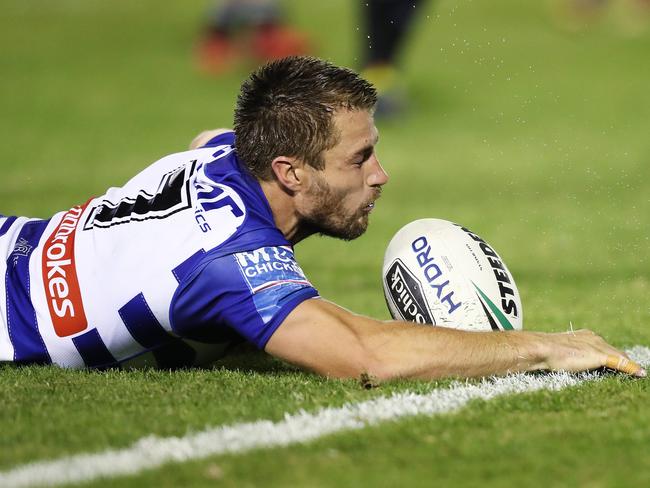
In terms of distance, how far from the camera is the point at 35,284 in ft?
17.5

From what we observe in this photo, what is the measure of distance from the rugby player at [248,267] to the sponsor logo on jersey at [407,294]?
399 millimetres

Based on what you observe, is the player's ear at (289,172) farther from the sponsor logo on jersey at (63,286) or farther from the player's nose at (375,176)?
the sponsor logo on jersey at (63,286)

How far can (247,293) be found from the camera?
470 centimetres

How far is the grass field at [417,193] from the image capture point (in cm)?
393

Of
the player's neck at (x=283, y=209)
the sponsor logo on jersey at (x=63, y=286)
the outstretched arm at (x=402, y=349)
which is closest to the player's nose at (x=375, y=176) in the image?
the player's neck at (x=283, y=209)

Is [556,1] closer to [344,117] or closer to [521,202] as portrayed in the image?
[521,202]

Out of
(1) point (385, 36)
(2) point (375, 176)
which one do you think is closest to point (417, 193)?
(1) point (385, 36)

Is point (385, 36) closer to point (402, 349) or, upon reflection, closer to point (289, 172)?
point (289, 172)

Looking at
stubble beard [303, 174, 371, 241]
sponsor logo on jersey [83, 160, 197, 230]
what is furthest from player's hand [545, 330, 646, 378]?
sponsor logo on jersey [83, 160, 197, 230]

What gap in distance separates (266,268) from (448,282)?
3.56ft

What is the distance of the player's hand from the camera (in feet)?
16.0

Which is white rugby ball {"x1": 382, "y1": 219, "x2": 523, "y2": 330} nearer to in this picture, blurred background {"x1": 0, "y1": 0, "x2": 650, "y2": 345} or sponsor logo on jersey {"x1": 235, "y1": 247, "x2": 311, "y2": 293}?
sponsor logo on jersey {"x1": 235, "y1": 247, "x2": 311, "y2": 293}

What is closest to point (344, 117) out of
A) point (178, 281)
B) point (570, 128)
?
point (178, 281)

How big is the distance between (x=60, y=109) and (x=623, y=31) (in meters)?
11.9
